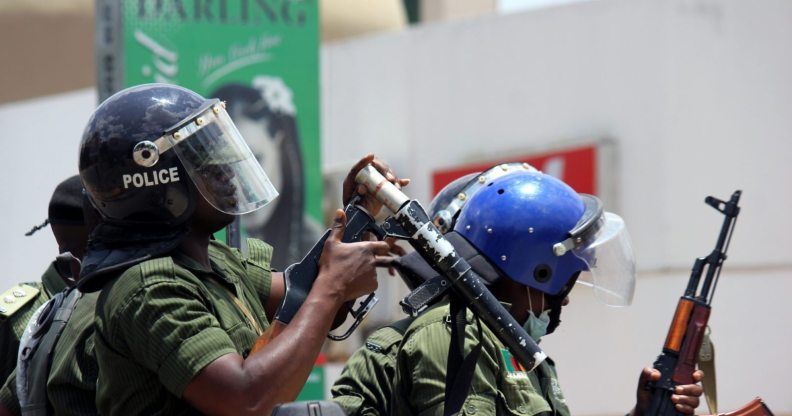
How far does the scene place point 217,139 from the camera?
2891mm

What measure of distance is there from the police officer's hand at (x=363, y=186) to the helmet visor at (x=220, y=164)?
0.18 m

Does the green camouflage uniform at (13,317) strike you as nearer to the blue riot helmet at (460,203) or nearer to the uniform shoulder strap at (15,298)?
the uniform shoulder strap at (15,298)

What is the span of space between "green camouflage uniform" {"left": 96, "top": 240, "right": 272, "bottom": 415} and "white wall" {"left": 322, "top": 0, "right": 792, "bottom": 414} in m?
7.90

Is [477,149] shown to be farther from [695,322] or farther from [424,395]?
[424,395]

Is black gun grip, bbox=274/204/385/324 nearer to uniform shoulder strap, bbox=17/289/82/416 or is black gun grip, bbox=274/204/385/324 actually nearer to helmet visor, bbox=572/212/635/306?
uniform shoulder strap, bbox=17/289/82/416

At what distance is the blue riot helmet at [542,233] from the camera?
3541mm

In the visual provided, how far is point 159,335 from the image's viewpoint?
2609 mm

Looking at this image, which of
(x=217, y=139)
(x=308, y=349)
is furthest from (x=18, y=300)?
(x=308, y=349)

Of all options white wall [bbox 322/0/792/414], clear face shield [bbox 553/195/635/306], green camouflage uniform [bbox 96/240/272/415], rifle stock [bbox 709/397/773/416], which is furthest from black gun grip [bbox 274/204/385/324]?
white wall [bbox 322/0/792/414]

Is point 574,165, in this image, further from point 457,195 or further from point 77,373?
point 77,373

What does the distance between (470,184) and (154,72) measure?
3.81 m

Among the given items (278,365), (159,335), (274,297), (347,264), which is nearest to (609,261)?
(274,297)

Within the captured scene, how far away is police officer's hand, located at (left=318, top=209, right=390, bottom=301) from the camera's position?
8.91ft

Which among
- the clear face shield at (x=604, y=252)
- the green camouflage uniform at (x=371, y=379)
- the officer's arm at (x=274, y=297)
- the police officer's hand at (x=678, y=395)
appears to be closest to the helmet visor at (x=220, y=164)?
the officer's arm at (x=274, y=297)
